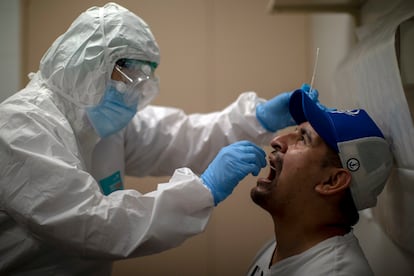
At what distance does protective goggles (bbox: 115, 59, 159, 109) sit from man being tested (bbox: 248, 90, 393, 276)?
1.84 ft

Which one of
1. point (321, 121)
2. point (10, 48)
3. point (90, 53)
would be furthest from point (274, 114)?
point (10, 48)

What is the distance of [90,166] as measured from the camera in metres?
1.35

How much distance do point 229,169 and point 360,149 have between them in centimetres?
40

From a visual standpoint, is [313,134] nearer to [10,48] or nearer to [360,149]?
[360,149]

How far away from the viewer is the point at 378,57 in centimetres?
100

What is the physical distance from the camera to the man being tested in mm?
974

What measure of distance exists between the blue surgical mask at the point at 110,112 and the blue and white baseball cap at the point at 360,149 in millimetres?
679

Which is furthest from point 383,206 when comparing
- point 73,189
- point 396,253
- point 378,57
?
point 73,189

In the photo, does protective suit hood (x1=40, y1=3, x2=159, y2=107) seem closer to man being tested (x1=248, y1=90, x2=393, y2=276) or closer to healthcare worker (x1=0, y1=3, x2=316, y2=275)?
healthcare worker (x1=0, y1=3, x2=316, y2=275)

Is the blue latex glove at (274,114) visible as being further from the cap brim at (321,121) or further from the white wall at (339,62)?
the cap brim at (321,121)

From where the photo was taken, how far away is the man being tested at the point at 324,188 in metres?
0.97

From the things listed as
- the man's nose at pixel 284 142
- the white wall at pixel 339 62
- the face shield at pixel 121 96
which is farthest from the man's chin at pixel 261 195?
the face shield at pixel 121 96

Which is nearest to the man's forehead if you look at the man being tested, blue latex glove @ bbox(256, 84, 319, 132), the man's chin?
the man being tested

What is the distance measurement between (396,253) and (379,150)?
378 millimetres
